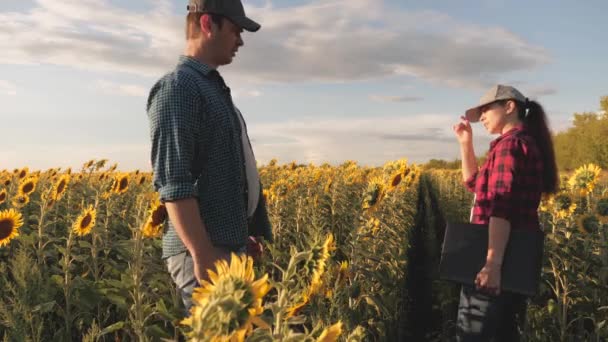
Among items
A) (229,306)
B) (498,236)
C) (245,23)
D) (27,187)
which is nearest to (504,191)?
(498,236)

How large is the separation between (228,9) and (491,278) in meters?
1.70

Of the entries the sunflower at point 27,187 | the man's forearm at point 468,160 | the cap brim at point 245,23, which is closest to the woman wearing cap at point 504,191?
the man's forearm at point 468,160

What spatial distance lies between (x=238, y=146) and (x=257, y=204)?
0.37m

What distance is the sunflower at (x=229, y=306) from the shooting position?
0.98 metres

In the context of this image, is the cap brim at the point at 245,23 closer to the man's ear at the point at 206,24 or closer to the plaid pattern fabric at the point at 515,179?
the man's ear at the point at 206,24

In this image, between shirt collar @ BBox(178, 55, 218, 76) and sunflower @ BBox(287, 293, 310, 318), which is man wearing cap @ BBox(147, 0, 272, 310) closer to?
shirt collar @ BBox(178, 55, 218, 76)

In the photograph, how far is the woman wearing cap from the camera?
268 centimetres

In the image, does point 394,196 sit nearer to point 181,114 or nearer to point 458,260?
point 458,260

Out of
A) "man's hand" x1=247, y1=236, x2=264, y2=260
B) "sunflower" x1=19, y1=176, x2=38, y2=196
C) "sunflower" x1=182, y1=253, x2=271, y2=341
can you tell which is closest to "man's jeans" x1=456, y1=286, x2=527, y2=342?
"man's hand" x1=247, y1=236, x2=264, y2=260

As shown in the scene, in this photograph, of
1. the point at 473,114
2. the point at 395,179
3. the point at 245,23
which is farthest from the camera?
the point at 395,179

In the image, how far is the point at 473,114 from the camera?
3148mm

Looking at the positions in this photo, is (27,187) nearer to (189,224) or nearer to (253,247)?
(253,247)

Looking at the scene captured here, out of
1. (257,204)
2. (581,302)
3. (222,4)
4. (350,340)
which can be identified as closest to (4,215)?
(257,204)

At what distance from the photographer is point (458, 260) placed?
2861 millimetres
